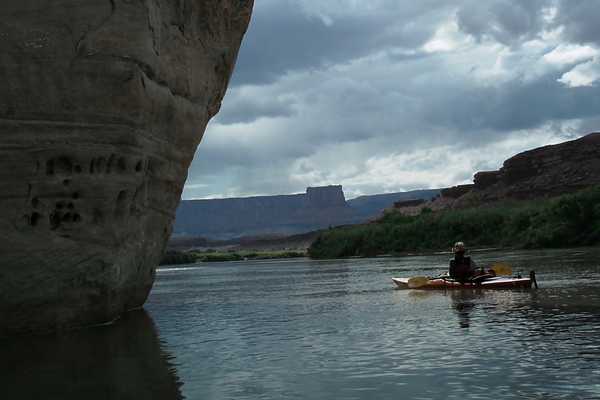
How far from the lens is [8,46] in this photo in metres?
13.2

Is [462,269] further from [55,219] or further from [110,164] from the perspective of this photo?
[55,219]

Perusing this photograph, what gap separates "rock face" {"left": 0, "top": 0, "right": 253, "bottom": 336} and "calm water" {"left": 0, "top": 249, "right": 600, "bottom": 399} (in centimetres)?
99

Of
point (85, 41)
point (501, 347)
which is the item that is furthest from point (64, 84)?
point (501, 347)

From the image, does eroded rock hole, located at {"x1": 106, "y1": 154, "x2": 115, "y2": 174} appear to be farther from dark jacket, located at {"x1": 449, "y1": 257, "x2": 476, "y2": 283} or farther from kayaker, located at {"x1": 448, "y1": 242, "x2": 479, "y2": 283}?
dark jacket, located at {"x1": 449, "y1": 257, "x2": 476, "y2": 283}

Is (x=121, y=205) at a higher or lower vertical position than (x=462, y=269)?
higher

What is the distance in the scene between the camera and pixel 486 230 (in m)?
77.0

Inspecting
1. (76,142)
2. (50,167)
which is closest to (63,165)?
(50,167)

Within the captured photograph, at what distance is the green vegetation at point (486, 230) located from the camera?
61.0 m

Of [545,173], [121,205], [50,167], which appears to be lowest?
[121,205]

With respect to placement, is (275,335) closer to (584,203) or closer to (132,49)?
(132,49)

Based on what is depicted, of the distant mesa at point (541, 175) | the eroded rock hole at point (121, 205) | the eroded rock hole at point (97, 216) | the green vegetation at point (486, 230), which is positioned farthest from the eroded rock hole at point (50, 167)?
the distant mesa at point (541, 175)

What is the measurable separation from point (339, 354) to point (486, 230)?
6813 cm

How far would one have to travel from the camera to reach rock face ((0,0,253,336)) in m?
13.2

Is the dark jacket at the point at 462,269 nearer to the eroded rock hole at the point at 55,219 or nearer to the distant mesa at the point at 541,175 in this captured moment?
the eroded rock hole at the point at 55,219
